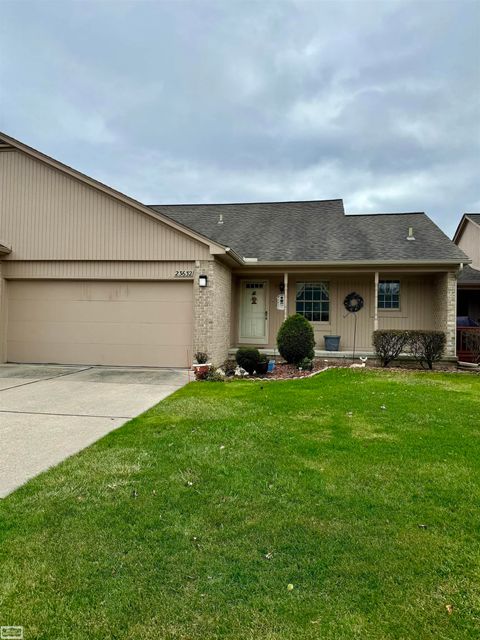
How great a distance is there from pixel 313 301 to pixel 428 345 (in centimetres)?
393

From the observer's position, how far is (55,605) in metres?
1.94

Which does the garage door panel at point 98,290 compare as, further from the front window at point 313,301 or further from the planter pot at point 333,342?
the planter pot at point 333,342

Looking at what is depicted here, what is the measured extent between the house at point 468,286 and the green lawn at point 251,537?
8.62 metres

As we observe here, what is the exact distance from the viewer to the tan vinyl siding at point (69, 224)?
10.2m

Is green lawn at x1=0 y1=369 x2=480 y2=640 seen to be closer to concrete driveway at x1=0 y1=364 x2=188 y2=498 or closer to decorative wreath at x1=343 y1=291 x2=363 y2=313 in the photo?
concrete driveway at x1=0 y1=364 x2=188 y2=498

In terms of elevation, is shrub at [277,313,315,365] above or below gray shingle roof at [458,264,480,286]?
below

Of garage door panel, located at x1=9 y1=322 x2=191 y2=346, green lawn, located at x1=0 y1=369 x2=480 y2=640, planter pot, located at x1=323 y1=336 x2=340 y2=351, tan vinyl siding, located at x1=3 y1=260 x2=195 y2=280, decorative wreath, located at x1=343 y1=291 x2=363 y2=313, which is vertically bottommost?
green lawn, located at x1=0 y1=369 x2=480 y2=640

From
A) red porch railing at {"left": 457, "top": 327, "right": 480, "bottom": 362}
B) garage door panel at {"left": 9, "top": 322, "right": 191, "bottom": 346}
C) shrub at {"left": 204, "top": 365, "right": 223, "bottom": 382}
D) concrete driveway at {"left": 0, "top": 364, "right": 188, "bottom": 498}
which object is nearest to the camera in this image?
concrete driveway at {"left": 0, "top": 364, "right": 188, "bottom": 498}

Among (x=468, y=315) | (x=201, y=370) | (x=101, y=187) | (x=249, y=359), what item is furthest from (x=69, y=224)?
(x=468, y=315)

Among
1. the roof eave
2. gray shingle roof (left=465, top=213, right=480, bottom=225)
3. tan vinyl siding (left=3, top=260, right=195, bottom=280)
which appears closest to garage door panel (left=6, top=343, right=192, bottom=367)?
tan vinyl siding (left=3, top=260, right=195, bottom=280)

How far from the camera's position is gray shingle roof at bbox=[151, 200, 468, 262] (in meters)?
11.6

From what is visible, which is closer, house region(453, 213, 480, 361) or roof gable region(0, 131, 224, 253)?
roof gable region(0, 131, 224, 253)

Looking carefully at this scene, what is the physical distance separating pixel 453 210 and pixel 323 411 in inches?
1064

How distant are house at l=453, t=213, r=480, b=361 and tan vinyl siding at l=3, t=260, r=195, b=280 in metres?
8.69
